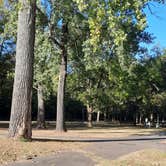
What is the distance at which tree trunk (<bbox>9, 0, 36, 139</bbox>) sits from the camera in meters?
19.3

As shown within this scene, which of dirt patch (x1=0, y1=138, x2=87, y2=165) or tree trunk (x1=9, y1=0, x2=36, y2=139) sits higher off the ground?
tree trunk (x1=9, y1=0, x2=36, y2=139)

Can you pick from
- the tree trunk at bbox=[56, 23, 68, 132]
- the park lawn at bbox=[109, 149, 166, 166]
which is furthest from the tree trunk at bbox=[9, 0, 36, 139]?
the tree trunk at bbox=[56, 23, 68, 132]

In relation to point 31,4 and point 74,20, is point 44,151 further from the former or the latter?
point 74,20

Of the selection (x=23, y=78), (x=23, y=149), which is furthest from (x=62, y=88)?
(x=23, y=149)

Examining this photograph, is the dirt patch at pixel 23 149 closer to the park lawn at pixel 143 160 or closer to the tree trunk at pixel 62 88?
the park lawn at pixel 143 160

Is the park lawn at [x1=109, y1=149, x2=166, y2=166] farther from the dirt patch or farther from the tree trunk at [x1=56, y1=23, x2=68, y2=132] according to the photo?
the tree trunk at [x1=56, y1=23, x2=68, y2=132]

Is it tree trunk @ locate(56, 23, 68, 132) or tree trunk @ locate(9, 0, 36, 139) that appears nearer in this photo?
tree trunk @ locate(9, 0, 36, 139)

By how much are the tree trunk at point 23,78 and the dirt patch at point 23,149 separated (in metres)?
1.01

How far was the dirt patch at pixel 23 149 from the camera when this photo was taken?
14.7 metres

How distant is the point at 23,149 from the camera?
647 inches

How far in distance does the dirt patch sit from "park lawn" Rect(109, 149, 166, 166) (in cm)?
239

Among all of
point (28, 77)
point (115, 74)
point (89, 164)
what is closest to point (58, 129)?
point (115, 74)

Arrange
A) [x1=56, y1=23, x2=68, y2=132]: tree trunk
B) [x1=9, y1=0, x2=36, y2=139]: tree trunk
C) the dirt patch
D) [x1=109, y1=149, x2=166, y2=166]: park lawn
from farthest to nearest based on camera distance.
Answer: [x1=56, y1=23, x2=68, y2=132]: tree trunk < [x1=9, y1=0, x2=36, y2=139]: tree trunk < [x1=109, y1=149, x2=166, y2=166]: park lawn < the dirt patch

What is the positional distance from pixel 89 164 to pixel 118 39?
4.29 meters
